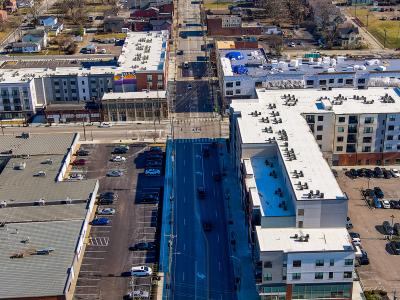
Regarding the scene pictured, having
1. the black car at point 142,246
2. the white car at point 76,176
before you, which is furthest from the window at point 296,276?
the white car at point 76,176

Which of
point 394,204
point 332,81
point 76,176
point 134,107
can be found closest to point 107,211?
point 76,176

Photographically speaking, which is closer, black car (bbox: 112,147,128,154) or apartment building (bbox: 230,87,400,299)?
apartment building (bbox: 230,87,400,299)

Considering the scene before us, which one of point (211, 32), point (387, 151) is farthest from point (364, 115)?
point (211, 32)

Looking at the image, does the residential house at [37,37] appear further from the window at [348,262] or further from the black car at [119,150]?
the window at [348,262]

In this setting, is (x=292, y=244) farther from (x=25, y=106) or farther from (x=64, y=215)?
(x=25, y=106)

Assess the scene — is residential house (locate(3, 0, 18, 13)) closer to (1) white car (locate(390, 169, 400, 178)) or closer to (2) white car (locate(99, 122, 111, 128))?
(2) white car (locate(99, 122, 111, 128))

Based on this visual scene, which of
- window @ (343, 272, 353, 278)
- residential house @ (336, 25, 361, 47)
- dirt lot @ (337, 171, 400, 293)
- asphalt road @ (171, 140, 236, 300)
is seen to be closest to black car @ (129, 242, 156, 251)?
asphalt road @ (171, 140, 236, 300)
